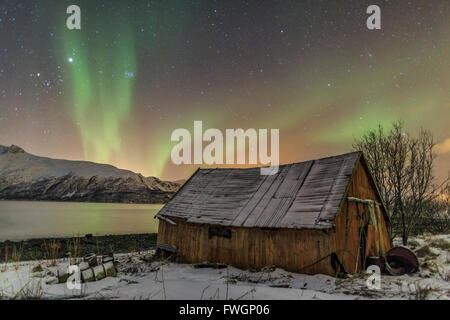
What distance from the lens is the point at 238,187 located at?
1351 cm

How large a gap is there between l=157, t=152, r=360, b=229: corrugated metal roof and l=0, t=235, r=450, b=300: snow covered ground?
1.91 m

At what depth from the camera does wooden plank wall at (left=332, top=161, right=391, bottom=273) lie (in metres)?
9.30

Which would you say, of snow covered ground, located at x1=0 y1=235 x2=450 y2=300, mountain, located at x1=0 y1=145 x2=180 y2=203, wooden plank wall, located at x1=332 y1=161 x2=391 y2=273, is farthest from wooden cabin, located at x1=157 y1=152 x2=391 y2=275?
mountain, located at x1=0 y1=145 x2=180 y2=203

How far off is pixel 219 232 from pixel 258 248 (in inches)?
84.1

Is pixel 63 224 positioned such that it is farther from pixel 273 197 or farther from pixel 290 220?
pixel 290 220

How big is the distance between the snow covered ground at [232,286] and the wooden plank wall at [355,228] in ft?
3.29

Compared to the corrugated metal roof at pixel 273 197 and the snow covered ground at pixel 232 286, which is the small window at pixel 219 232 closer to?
the corrugated metal roof at pixel 273 197

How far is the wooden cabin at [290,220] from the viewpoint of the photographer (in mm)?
9039

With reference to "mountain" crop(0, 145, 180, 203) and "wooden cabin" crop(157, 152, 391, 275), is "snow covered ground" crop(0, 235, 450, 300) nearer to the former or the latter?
"wooden cabin" crop(157, 152, 391, 275)

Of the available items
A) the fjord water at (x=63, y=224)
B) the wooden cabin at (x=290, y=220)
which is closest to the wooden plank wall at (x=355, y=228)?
the wooden cabin at (x=290, y=220)
